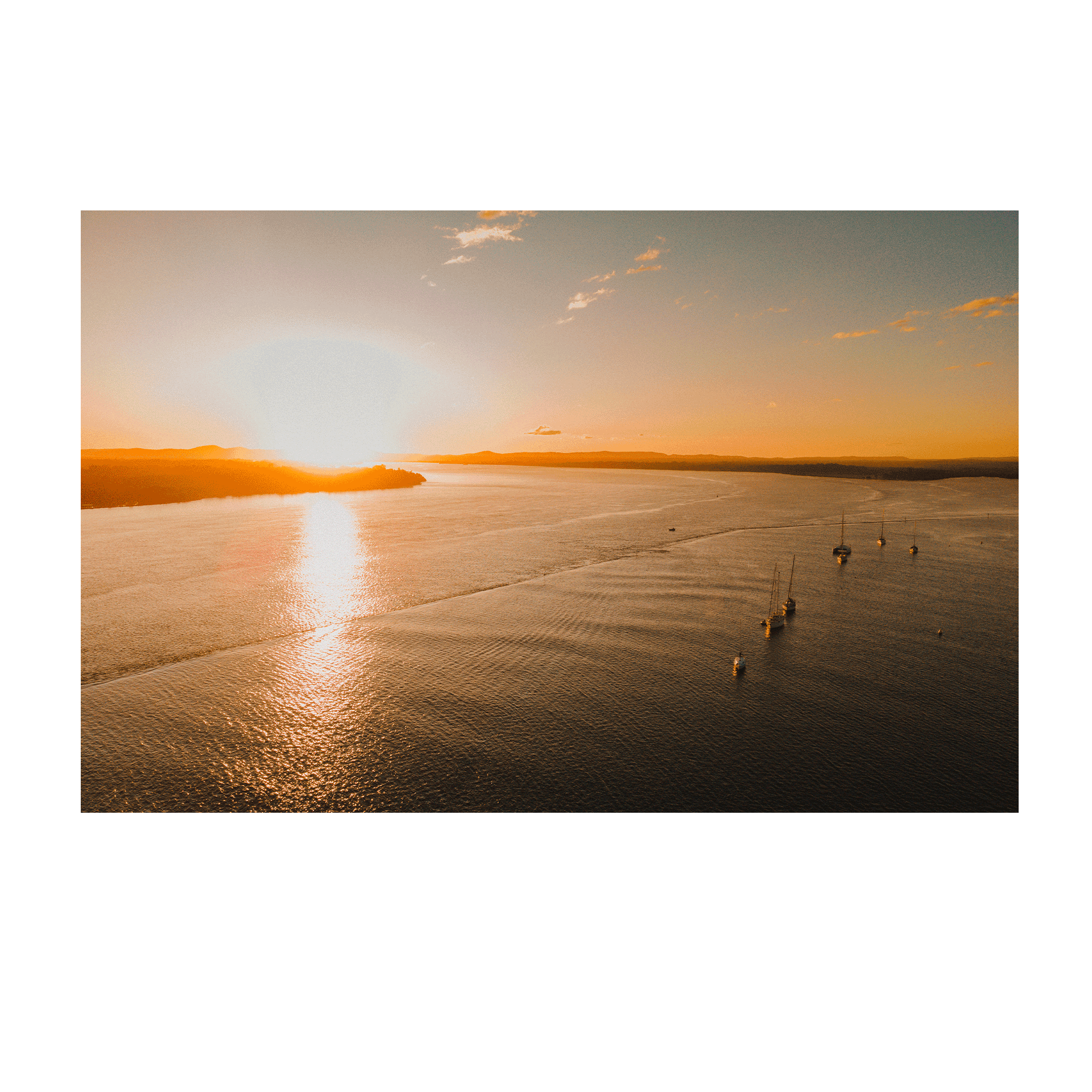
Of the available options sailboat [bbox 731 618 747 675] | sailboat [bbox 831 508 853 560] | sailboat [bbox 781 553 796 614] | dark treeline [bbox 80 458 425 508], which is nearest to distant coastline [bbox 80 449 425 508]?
dark treeline [bbox 80 458 425 508]

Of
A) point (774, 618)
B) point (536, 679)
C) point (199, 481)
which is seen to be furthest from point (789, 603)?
point (199, 481)

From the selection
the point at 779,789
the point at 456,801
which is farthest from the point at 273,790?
the point at 779,789

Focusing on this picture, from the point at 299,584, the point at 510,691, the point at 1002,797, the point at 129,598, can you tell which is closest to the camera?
the point at 1002,797

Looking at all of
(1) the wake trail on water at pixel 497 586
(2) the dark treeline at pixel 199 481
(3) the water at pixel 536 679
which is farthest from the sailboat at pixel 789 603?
(2) the dark treeline at pixel 199 481

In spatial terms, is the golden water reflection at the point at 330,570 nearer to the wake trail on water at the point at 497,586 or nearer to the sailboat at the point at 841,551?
the wake trail on water at the point at 497,586

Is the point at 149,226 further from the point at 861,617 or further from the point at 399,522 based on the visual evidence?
the point at 399,522

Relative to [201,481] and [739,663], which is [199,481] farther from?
[739,663]

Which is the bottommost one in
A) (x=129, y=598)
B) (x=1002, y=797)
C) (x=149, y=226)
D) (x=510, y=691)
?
(x=1002, y=797)
